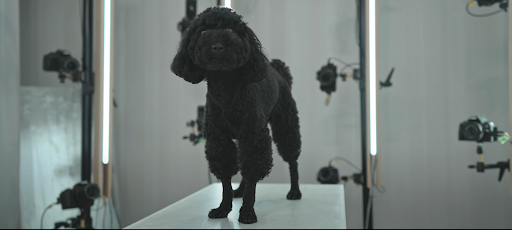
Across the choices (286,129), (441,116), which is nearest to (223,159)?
(286,129)

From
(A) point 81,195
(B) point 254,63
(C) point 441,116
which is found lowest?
(A) point 81,195

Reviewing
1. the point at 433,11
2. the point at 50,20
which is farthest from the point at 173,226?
the point at 433,11

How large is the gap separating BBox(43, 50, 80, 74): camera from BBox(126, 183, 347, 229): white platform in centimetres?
116

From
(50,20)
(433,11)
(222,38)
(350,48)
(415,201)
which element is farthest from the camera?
(415,201)

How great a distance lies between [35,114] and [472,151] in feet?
9.15

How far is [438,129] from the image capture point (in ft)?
8.28

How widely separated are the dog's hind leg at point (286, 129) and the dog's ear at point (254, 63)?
1.09 ft

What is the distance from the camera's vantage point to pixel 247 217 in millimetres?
959

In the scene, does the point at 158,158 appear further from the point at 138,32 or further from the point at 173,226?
the point at 173,226

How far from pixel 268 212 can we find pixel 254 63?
427 mm

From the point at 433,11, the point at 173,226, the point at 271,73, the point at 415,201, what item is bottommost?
the point at 415,201

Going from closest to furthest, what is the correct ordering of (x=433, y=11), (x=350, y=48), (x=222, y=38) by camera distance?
(x=222, y=38) → (x=433, y=11) → (x=350, y=48)

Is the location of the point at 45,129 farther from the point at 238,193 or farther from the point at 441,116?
the point at 441,116

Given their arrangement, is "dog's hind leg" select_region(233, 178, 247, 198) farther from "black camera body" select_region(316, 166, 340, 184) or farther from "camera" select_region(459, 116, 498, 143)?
"camera" select_region(459, 116, 498, 143)
